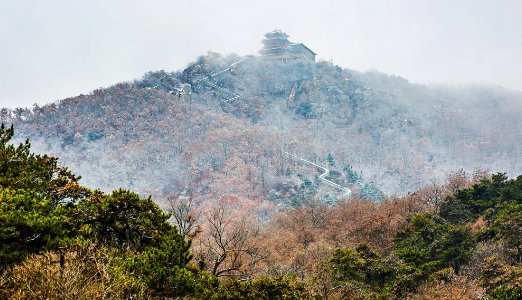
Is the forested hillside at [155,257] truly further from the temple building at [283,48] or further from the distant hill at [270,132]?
the temple building at [283,48]

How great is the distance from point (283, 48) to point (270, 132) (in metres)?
53.7

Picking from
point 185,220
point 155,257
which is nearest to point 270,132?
point 185,220

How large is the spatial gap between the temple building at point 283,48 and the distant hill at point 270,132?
369 cm

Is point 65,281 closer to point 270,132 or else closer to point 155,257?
point 155,257

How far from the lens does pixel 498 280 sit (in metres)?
22.6

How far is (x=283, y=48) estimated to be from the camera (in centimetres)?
18262

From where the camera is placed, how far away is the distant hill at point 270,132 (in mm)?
111938

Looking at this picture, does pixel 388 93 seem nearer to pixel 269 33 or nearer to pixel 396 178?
pixel 269 33

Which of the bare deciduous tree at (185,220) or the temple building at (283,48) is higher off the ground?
the temple building at (283,48)

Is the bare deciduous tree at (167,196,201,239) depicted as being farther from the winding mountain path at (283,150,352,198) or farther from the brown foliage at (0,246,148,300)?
the winding mountain path at (283,150,352,198)

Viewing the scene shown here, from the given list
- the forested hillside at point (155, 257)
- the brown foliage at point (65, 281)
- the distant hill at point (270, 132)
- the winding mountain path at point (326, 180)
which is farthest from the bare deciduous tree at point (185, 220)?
the winding mountain path at point (326, 180)

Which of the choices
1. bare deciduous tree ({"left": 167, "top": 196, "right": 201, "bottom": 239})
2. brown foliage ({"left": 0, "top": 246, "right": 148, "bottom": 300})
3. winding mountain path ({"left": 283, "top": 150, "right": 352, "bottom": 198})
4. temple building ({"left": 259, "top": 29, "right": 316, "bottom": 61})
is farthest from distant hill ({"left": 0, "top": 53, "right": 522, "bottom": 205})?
brown foliage ({"left": 0, "top": 246, "right": 148, "bottom": 300})

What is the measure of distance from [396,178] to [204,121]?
54.9m

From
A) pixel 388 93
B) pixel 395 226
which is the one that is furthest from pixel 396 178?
pixel 395 226
